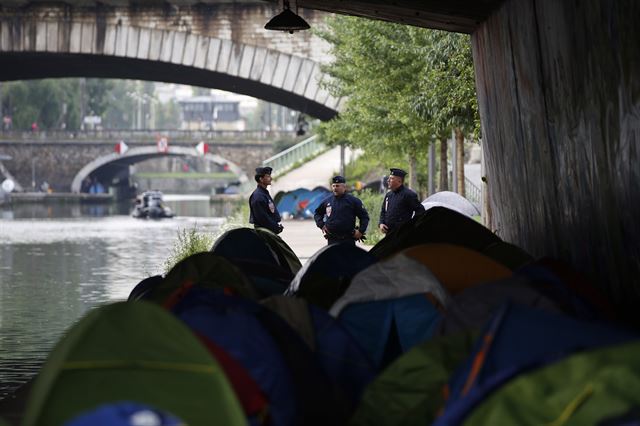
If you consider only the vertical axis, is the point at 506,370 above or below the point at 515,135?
below

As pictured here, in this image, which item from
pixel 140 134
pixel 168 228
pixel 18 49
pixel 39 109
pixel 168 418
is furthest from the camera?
pixel 39 109

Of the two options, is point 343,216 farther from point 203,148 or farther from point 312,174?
point 203,148

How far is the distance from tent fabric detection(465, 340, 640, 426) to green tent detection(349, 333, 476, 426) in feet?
3.35

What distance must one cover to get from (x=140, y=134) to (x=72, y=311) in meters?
83.7

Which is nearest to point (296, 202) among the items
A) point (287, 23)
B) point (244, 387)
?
point (287, 23)

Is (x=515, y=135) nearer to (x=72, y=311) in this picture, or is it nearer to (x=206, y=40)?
(x=72, y=311)

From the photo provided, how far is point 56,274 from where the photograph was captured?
25094 millimetres

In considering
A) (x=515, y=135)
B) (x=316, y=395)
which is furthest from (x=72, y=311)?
(x=316, y=395)

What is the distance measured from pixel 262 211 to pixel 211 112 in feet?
540

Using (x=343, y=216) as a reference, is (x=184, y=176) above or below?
above

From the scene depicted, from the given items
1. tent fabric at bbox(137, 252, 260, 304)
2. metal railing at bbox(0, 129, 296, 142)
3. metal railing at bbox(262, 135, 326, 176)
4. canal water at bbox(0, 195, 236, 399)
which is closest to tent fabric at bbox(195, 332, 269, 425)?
tent fabric at bbox(137, 252, 260, 304)

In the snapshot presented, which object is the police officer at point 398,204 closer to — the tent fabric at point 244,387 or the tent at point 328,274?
the tent at point 328,274

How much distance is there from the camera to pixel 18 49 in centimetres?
3588

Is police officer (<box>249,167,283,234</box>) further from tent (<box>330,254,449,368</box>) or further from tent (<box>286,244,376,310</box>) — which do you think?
tent (<box>330,254,449,368</box>)
